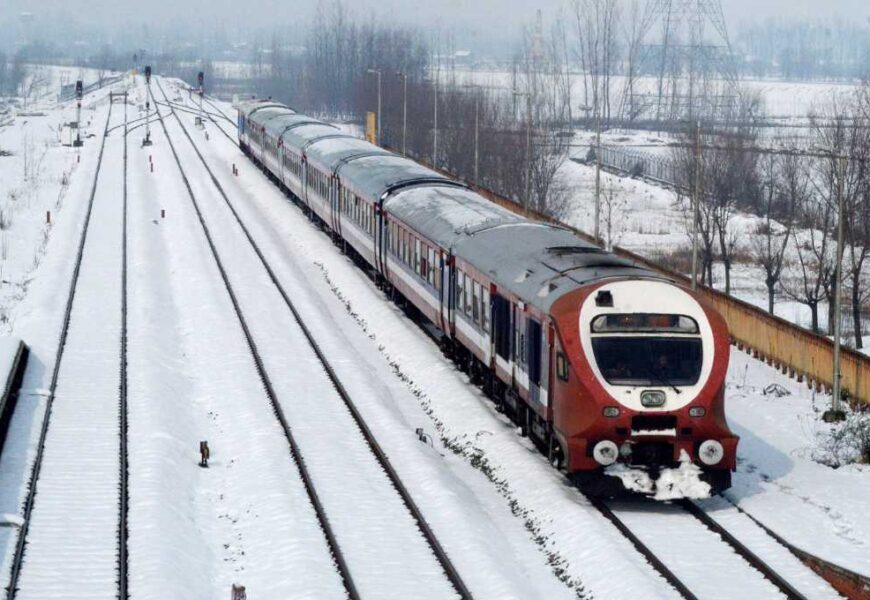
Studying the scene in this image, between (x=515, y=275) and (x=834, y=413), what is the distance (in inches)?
243

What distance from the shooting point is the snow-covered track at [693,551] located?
51.6ft

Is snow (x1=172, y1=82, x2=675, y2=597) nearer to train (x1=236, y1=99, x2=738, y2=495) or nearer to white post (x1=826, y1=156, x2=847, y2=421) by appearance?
train (x1=236, y1=99, x2=738, y2=495)

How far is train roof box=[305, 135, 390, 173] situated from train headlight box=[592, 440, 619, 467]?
964 inches

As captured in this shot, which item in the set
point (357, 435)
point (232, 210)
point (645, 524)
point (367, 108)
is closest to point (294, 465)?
point (357, 435)

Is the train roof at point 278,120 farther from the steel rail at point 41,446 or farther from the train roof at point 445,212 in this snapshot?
the train roof at point 445,212

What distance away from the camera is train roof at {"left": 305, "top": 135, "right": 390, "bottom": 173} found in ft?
138

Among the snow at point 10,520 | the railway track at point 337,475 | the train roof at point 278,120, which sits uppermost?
the train roof at point 278,120

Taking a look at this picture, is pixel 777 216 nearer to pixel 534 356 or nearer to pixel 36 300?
pixel 36 300

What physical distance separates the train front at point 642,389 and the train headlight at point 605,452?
0.04 feet

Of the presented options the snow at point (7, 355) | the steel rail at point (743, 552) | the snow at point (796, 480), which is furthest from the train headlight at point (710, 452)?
the snow at point (7, 355)

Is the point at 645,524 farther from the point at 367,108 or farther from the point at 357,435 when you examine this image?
the point at 367,108

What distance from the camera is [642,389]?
17906 mm

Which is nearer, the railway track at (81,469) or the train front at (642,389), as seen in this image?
the railway track at (81,469)

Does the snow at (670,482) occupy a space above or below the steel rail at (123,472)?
above
